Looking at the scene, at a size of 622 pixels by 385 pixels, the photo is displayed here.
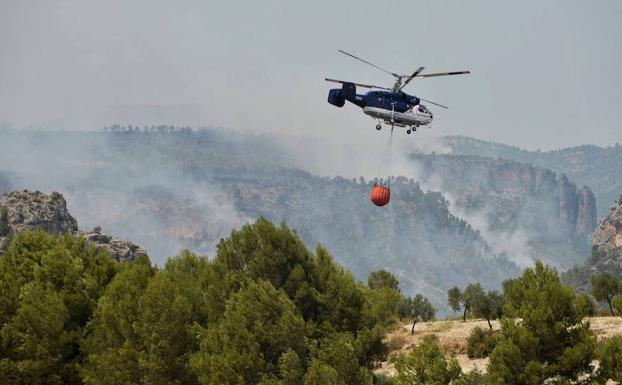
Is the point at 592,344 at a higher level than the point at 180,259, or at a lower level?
lower

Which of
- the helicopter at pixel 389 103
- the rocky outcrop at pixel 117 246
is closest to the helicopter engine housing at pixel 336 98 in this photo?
the helicopter at pixel 389 103

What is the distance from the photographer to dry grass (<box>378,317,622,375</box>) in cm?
5255

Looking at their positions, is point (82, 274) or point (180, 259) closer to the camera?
point (82, 274)

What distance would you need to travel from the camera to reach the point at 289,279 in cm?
4316

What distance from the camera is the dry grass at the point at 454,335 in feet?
172

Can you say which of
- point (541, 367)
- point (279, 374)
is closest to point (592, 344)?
point (541, 367)

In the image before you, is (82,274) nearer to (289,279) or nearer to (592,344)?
(289,279)

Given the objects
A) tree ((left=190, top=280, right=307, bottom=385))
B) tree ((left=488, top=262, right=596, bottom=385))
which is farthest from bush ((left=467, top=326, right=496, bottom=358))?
tree ((left=190, top=280, right=307, bottom=385))

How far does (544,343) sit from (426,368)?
19.8ft

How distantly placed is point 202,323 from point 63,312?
9206mm

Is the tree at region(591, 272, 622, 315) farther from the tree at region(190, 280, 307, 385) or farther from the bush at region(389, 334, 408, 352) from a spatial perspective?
the tree at region(190, 280, 307, 385)

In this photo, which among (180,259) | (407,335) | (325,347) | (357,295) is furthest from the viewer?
(407,335)

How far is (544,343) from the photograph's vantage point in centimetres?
3409

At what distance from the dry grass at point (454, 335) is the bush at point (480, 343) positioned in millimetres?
604
